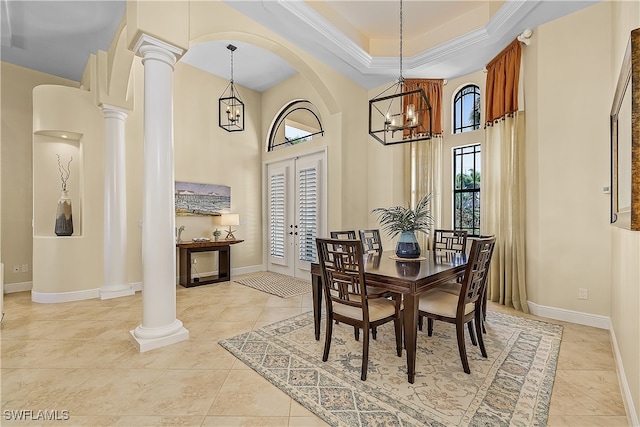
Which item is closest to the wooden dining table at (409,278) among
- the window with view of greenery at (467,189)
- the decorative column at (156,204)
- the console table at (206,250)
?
the decorative column at (156,204)

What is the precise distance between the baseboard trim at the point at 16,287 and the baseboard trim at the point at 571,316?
744 centimetres

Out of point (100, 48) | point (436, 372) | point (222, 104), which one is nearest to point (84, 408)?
point (436, 372)

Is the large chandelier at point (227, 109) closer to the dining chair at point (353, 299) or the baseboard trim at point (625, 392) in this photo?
the dining chair at point (353, 299)

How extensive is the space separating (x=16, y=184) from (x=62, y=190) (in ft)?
2.89

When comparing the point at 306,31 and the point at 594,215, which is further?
the point at 306,31

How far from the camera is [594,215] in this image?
317 centimetres

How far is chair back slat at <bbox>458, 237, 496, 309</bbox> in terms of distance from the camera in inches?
86.3

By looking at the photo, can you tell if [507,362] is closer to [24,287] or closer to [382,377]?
[382,377]

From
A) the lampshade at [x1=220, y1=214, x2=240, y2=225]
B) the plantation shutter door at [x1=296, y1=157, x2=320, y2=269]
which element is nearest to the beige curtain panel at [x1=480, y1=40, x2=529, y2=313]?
the plantation shutter door at [x1=296, y1=157, x2=320, y2=269]

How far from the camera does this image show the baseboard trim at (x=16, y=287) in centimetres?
467

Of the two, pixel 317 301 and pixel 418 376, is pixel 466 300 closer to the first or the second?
pixel 418 376

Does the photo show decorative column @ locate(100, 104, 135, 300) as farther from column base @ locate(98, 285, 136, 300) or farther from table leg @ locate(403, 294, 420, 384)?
table leg @ locate(403, 294, 420, 384)

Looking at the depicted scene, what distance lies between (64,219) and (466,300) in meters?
5.38

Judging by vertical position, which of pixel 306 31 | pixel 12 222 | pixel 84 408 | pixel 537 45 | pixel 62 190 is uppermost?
pixel 306 31
